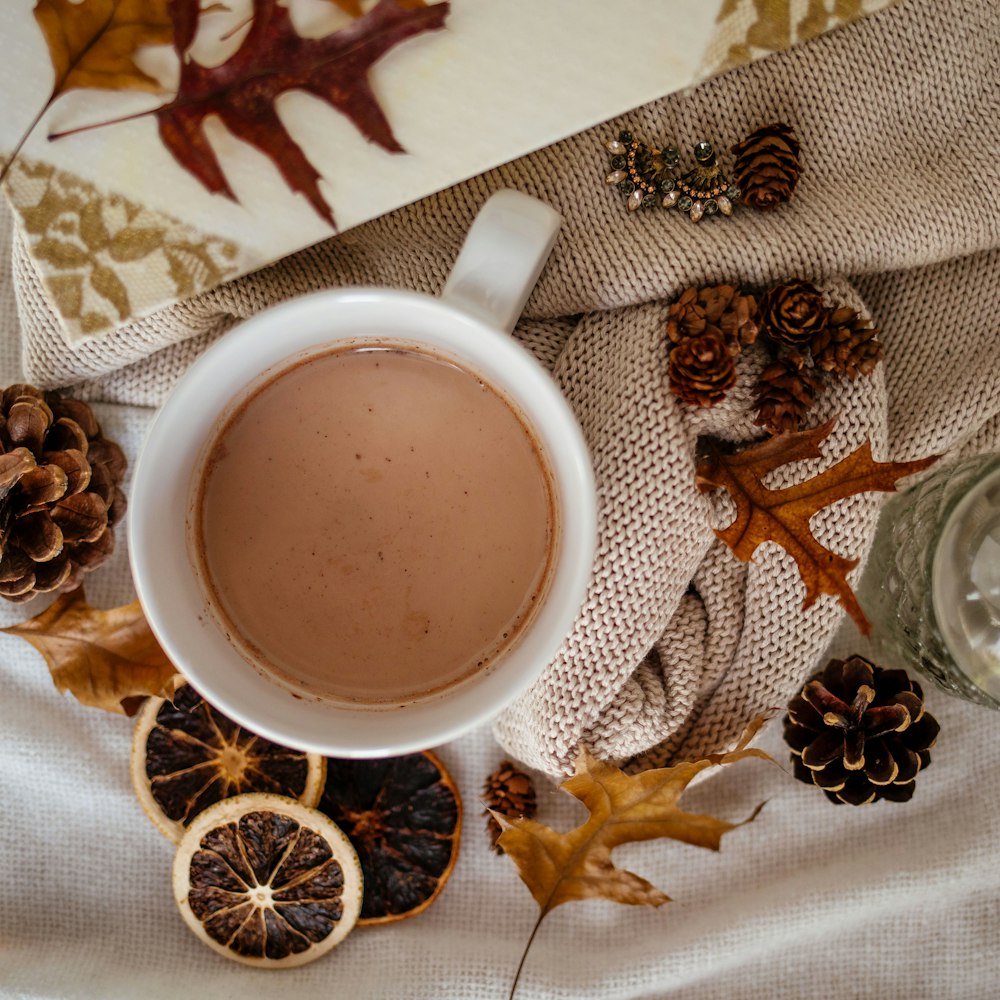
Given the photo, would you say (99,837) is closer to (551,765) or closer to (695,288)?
(551,765)

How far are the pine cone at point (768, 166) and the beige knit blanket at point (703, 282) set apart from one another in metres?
0.02

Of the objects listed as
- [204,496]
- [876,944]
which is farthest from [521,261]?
[876,944]

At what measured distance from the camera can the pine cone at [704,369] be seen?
724 millimetres

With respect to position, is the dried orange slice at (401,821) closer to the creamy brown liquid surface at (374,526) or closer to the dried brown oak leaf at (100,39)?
the creamy brown liquid surface at (374,526)

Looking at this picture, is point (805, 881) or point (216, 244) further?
point (805, 881)

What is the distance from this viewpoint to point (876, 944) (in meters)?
0.95

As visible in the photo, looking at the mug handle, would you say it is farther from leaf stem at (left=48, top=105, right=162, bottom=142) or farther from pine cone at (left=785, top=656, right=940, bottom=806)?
pine cone at (left=785, top=656, right=940, bottom=806)

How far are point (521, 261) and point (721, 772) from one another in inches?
21.4

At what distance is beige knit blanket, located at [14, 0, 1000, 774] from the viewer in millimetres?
768

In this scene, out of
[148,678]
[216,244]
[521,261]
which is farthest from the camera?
[148,678]

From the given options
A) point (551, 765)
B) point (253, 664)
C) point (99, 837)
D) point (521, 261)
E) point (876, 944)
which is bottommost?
point (876, 944)

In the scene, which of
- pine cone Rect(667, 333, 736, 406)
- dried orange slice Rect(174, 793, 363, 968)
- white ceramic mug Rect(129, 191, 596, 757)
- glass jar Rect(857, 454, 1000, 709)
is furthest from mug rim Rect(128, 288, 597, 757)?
glass jar Rect(857, 454, 1000, 709)

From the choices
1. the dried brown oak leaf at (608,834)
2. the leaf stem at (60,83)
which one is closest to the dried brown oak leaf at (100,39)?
the leaf stem at (60,83)

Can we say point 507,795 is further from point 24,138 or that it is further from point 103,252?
point 24,138
